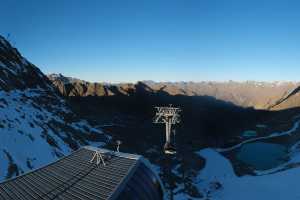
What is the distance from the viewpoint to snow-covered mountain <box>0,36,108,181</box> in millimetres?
58825

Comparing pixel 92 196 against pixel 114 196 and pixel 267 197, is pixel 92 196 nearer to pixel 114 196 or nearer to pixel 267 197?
pixel 114 196

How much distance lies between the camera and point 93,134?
105 meters

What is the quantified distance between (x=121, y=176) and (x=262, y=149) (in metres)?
176

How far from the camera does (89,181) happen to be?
31.2 metres

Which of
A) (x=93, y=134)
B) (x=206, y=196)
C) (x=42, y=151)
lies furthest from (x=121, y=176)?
(x=93, y=134)

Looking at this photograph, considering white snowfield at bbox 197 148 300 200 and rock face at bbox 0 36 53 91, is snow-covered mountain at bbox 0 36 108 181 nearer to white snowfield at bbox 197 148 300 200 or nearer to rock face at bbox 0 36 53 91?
rock face at bbox 0 36 53 91

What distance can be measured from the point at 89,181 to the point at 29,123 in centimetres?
4947

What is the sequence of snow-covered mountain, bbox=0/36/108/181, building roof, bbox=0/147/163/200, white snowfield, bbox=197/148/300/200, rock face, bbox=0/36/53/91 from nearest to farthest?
building roof, bbox=0/147/163/200 < snow-covered mountain, bbox=0/36/108/181 < white snowfield, bbox=197/148/300/200 < rock face, bbox=0/36/53/91

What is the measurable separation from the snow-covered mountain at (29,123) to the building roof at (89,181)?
1718cm

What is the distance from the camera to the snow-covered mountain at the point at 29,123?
58.8m

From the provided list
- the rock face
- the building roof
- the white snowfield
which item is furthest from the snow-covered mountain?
the white snowfield

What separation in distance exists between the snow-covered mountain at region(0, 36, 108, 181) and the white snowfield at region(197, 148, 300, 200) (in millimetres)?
36444

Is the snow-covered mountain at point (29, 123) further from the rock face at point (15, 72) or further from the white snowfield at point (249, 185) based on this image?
the white snowfield at point (249, 185)

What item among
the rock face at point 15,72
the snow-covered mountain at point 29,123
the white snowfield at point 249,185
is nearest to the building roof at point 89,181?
the snow-covered mountain at point 29,123
